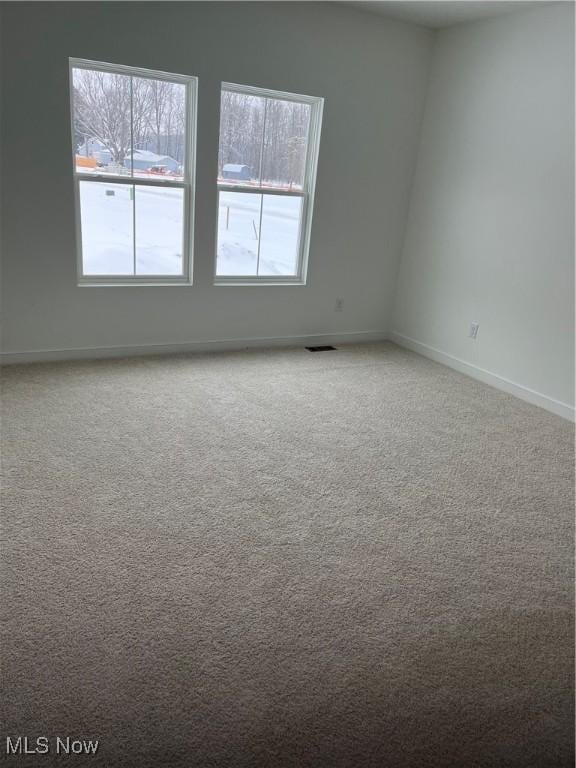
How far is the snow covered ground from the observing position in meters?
3.89

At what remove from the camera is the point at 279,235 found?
4543 millimetres

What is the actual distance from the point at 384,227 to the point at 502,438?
2.32 metres

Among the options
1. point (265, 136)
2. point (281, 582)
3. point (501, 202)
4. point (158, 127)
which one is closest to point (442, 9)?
point (501, 202)

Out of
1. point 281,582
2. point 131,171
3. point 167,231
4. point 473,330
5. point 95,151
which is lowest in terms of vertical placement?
point 281,582

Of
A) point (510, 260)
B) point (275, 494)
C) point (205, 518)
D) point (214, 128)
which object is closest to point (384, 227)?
point (510, 260)

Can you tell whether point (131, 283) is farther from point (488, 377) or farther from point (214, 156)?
point (488, 377)

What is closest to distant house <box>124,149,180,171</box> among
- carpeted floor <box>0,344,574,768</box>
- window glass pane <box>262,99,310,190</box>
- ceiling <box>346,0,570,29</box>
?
window glass pane <box>262,99,310,190</box>

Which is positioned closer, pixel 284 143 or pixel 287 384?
pixel 287 384

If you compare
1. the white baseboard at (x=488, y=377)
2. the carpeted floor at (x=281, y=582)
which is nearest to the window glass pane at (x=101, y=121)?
the carpeted floor at (x=281, y=582)

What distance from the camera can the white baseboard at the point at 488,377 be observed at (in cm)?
382

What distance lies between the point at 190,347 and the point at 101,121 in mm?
1721

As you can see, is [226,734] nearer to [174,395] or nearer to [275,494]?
[275,494]

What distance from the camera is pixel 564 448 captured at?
333cm

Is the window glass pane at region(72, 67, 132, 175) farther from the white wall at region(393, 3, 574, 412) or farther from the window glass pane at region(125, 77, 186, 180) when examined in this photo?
the white wall at region(393, 3, 574, 412)
